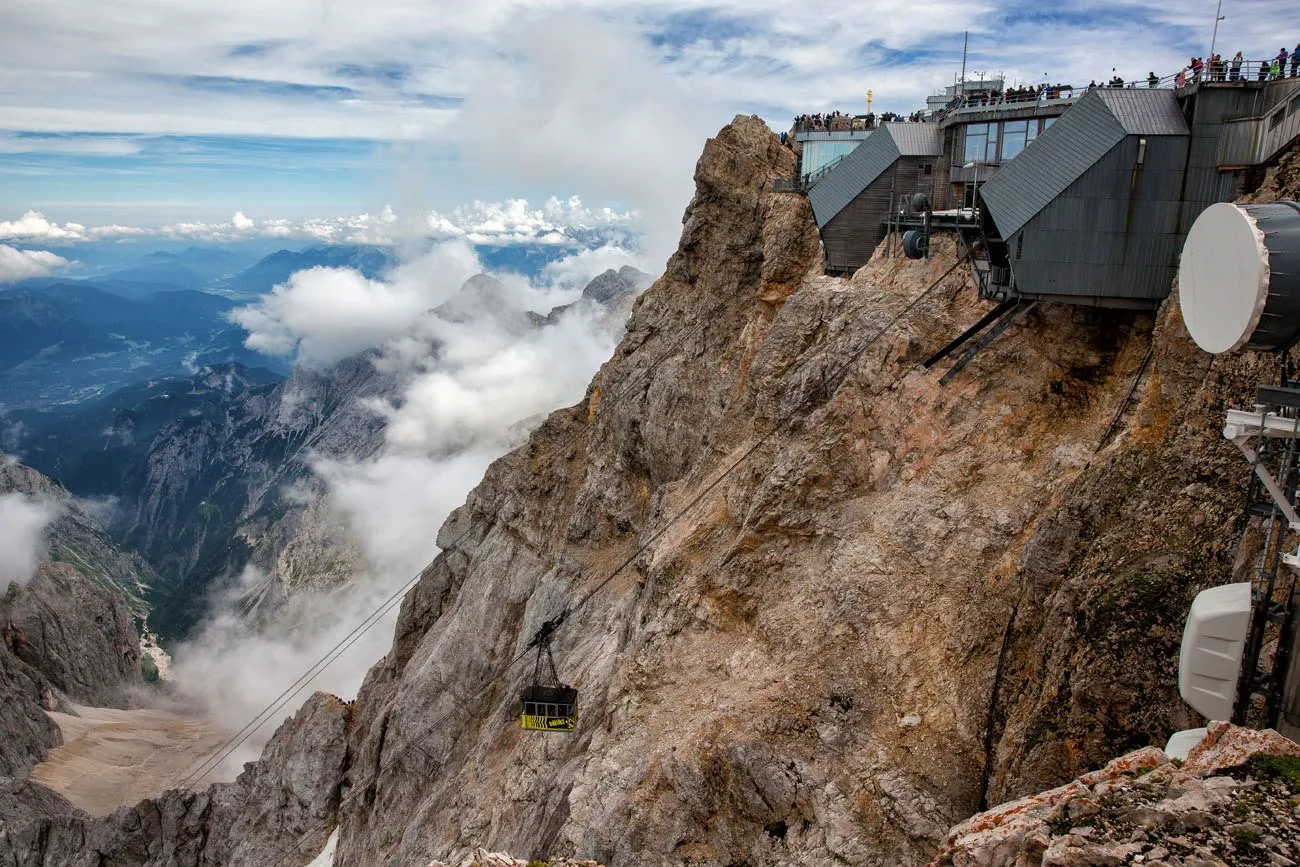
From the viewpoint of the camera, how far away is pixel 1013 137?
32.8 meters

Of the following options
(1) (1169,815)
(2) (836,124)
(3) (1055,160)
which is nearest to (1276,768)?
(1) (1169,815)

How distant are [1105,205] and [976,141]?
1244 centimetres

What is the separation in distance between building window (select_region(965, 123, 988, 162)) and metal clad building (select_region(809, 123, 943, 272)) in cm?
137

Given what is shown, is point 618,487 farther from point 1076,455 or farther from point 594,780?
point 1076,455

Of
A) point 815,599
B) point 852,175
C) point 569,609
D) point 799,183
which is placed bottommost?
point 569,609

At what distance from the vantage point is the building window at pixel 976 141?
3390cm

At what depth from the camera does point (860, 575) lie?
2464cm

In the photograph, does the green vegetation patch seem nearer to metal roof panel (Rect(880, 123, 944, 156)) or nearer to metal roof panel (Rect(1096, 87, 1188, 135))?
metal roof panel (Rect(1096, 87, 1188, 135))

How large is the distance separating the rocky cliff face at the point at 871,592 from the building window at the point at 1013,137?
22.2ft

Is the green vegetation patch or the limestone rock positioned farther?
the limestone rock

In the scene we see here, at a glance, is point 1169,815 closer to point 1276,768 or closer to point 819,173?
point 1276,768

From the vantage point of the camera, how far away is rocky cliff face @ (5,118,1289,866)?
58.3 feet

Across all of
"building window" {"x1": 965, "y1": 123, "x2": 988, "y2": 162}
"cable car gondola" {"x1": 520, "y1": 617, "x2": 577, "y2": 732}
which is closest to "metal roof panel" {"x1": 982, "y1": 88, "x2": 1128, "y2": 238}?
"building window" {"x1": 965, "y1": 123, "x2": 988, "y2": 162}

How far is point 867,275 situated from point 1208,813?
23593 mm
